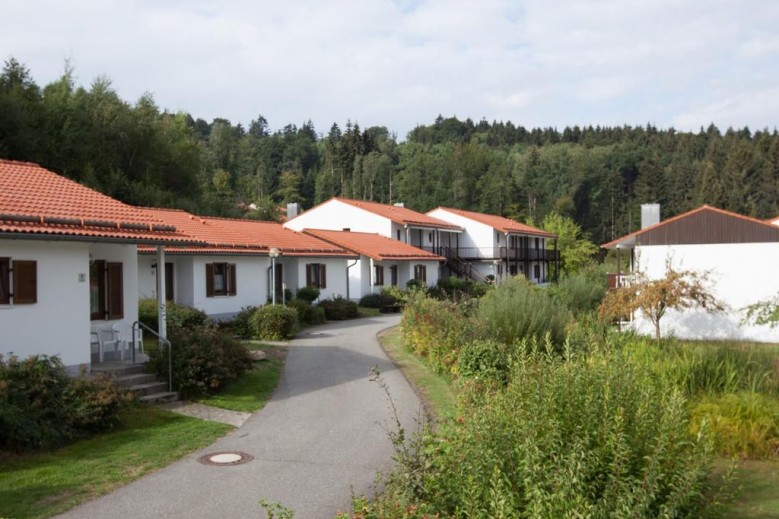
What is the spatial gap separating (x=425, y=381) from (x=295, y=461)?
6058 mm

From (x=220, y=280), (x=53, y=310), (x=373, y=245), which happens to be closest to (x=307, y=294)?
(x=220, y=280)

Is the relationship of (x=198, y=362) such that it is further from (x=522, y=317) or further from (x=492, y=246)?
(x=492, y=246)

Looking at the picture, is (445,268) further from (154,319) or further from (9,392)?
(9,392)

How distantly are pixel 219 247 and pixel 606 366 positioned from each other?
66.0 feet

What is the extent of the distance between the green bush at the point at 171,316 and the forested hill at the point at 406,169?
20.4 metres

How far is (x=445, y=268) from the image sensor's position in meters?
53.1

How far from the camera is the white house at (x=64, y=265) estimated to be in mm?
11945

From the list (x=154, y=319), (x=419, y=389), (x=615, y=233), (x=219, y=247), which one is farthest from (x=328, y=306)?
(x=615, y=233)

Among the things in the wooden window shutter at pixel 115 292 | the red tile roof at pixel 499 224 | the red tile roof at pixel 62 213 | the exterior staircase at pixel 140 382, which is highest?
the red tile roof at pixel 499 224

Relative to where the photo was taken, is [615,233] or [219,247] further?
[615,233]

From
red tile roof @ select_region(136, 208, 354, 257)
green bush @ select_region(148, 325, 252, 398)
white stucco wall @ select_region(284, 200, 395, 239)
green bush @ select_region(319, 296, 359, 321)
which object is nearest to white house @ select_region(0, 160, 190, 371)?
green bush @ select_region(148, 325, 252, 398)

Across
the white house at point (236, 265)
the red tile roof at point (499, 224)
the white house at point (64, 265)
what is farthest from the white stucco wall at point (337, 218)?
the white house at point (64, 265)

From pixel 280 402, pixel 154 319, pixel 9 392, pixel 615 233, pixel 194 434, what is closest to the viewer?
pixel 9 392

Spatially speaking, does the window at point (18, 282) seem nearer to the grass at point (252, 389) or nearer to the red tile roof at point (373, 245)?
the grass at point (252, 389)
